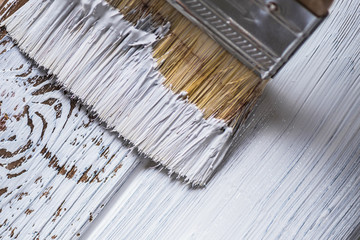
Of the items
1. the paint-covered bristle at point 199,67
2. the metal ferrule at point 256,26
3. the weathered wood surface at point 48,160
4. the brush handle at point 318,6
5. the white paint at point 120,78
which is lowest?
the weathered wood surface at point 48,160

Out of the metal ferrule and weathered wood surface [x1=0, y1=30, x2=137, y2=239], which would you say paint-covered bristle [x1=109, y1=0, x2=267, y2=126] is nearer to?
the metal ferrule

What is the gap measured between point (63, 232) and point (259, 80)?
1.41 ft

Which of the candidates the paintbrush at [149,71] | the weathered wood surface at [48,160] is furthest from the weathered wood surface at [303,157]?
the weathered wood surface at [48,160]

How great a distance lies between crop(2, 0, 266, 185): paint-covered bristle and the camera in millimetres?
713

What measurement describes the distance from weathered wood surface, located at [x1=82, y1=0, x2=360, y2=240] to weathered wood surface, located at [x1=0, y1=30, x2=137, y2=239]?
0.17 m

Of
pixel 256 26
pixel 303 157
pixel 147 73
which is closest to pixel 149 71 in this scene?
pixel 147 73

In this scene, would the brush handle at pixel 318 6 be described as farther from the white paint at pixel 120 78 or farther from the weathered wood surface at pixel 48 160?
Answer: the weathered wood surface at pixel 48 160

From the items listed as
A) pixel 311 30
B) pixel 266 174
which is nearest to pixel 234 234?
pixel 266 174

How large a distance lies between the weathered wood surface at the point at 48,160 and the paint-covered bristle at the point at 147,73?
0.05 meters

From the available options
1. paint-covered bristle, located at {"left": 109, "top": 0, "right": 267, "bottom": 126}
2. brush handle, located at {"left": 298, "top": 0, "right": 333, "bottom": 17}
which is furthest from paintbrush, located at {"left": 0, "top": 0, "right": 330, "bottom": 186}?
brush handle, located at {"left": 298, "top": 0, "right": 333, "bottom": 17}

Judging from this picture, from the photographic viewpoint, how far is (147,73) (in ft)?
2.39

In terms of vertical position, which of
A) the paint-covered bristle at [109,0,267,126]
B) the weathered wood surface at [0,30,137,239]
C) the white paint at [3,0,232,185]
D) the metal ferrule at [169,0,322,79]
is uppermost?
the metal ferrule at [169,0,322,79]

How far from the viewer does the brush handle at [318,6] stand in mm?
585

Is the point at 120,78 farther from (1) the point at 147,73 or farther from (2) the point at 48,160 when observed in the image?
(2) the point at 48,160
